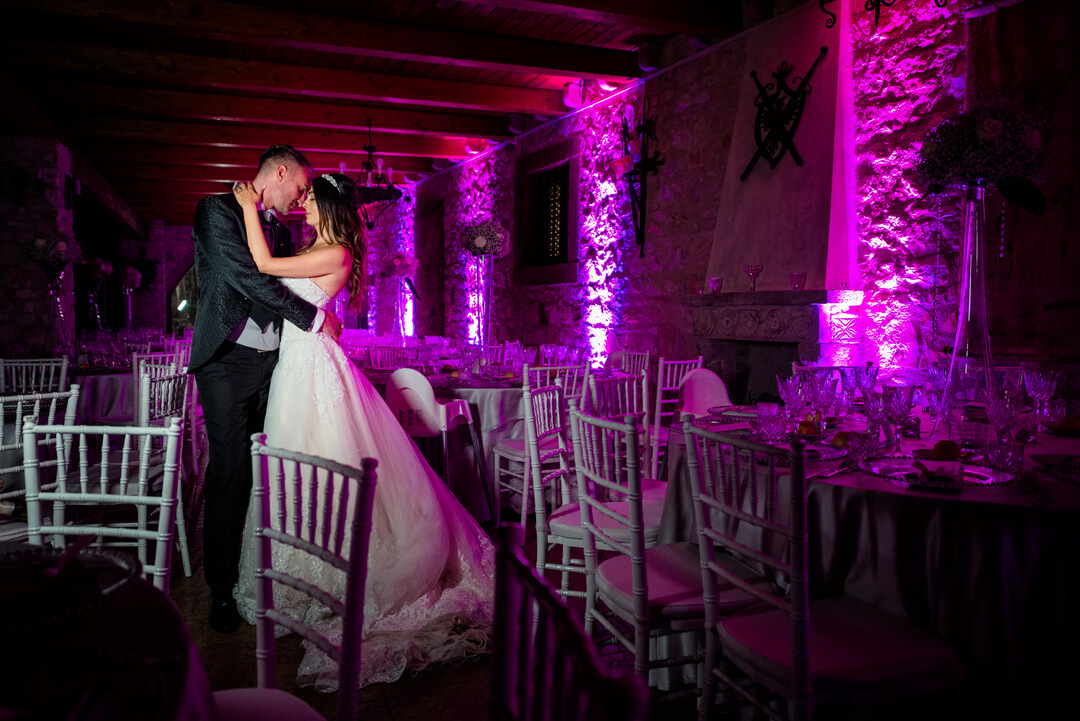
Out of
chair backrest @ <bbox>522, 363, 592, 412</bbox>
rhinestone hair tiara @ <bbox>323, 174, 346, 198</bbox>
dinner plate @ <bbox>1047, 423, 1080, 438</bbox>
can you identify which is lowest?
dinner plate @ <bbox>1047, 423, 1080, 438</bbox>

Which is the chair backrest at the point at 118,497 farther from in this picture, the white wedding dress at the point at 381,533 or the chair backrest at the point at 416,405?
the chair backrest at the point at 416,405

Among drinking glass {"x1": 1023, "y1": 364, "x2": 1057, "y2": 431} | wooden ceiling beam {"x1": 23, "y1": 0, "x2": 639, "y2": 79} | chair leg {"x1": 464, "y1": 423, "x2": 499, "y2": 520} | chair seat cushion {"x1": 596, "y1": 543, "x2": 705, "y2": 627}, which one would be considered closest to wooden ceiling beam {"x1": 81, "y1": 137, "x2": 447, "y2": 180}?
wooden ceiling beam {"x1": 23, "y1": 0, "x2": 639, "y2": 79}

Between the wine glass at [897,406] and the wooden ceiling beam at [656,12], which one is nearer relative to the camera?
the wine glass at [897,406]

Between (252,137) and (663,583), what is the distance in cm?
858

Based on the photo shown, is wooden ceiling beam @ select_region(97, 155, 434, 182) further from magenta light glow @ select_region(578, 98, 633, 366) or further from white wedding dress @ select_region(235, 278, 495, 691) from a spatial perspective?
white wedding dress @ select_region(235, 278, 495, 691)

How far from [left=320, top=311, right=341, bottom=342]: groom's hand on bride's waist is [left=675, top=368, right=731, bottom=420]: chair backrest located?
6.79 ft

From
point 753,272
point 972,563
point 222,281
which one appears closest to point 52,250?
point 222,281

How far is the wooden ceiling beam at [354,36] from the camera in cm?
505

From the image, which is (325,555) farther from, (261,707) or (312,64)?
(312,64)

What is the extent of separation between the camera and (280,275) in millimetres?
2674

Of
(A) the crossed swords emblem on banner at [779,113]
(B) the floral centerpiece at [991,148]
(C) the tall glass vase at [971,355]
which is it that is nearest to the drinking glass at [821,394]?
(C) the tall glass vase at [971,355]

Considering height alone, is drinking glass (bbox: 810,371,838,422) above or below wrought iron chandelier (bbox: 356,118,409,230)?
below

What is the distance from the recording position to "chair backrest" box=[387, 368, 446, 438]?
391 centimetres

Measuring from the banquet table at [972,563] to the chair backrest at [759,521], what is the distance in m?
0.13
